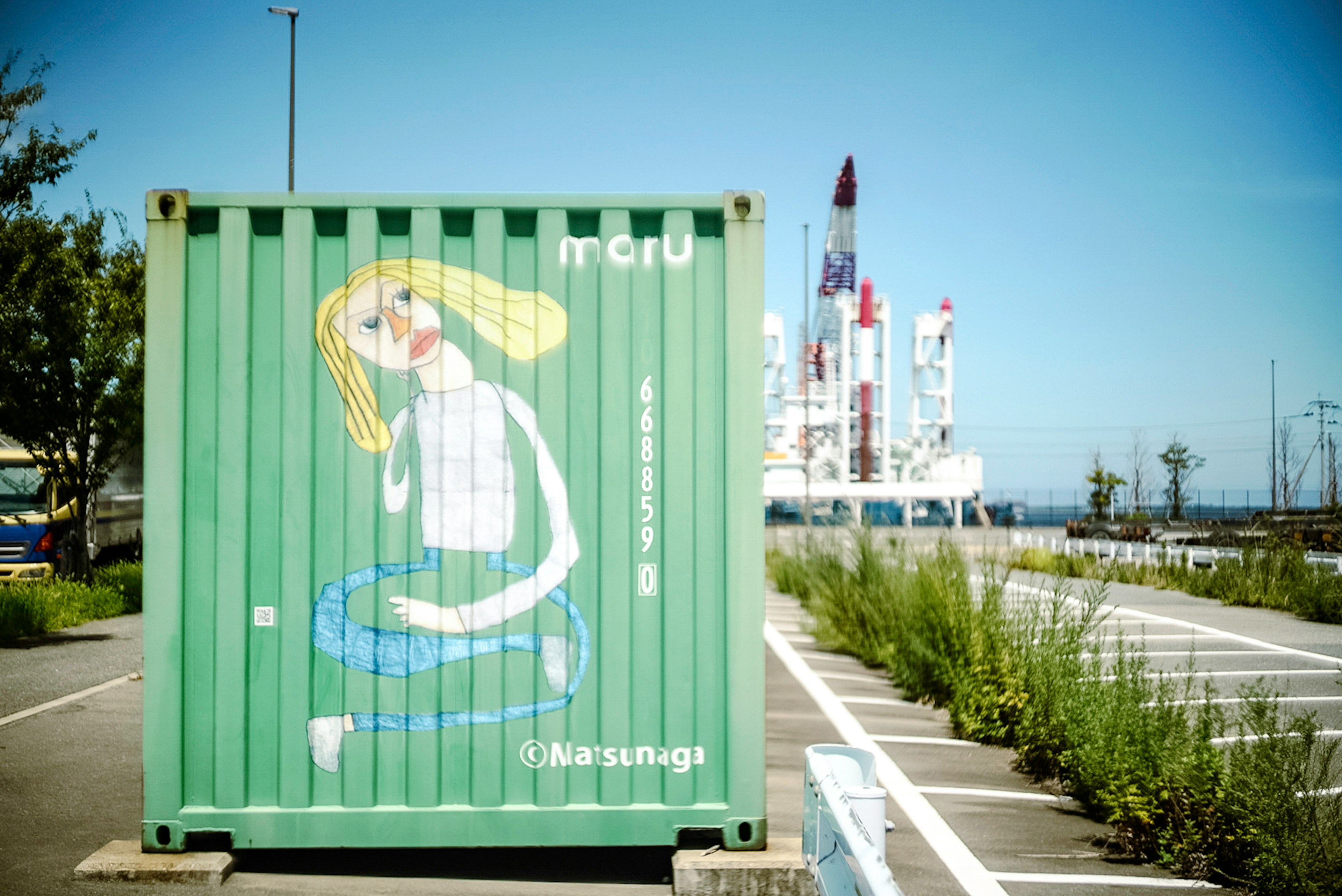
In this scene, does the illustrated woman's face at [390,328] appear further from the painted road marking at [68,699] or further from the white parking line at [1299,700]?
the white parking line at [1299,700]

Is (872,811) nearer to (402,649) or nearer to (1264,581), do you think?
(402,649)

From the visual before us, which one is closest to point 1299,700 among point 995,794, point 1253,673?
point 1253,673

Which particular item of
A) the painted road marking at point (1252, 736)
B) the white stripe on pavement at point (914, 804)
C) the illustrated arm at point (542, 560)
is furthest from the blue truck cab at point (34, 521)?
the painted road marking at point (1252, 736)

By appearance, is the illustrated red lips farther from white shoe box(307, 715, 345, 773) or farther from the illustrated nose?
white shoe box(307, 715, 345, 773)

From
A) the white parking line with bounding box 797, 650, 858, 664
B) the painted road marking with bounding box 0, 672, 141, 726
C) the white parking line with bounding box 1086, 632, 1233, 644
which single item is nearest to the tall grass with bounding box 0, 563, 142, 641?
the painted road marking with bounding box 0, 672, 141, 726

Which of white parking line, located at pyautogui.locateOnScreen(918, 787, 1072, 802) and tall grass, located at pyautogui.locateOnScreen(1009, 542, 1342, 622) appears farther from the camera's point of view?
tall grass, located at pyautogui.locateOnScreen(1009, 542, 1342, 622)

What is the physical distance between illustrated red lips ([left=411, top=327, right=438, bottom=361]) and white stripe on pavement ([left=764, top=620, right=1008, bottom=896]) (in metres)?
2.07

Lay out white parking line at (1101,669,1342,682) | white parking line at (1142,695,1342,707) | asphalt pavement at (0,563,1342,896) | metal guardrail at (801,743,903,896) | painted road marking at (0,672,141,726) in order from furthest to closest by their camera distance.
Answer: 1. white parking line at (1101,669,1342,682)
2. white parking line at (1142,695,1342,707)
3. painted road marking at (0,672,141,726)
4. asphalt pavement at (0,563,1342,896)
5. metal guardrail at (801,743,903,896)

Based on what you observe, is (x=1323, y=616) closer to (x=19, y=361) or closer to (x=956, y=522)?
(x=19, y=361)

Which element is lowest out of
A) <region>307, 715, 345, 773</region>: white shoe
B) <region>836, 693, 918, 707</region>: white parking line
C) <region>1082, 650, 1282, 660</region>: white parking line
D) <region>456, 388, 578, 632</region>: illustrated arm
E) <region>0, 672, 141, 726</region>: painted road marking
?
<region>836, 693, 918, 707</region>: white parking line

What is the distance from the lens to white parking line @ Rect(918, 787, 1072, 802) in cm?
623

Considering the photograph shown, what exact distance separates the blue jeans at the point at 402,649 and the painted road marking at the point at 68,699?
5.10 meters

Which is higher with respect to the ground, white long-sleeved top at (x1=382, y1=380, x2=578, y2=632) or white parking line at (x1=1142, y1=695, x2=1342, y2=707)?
white long-sleeved top at (x1=382, y1=380, x2=578, y2=632)

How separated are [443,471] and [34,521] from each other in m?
16.4
